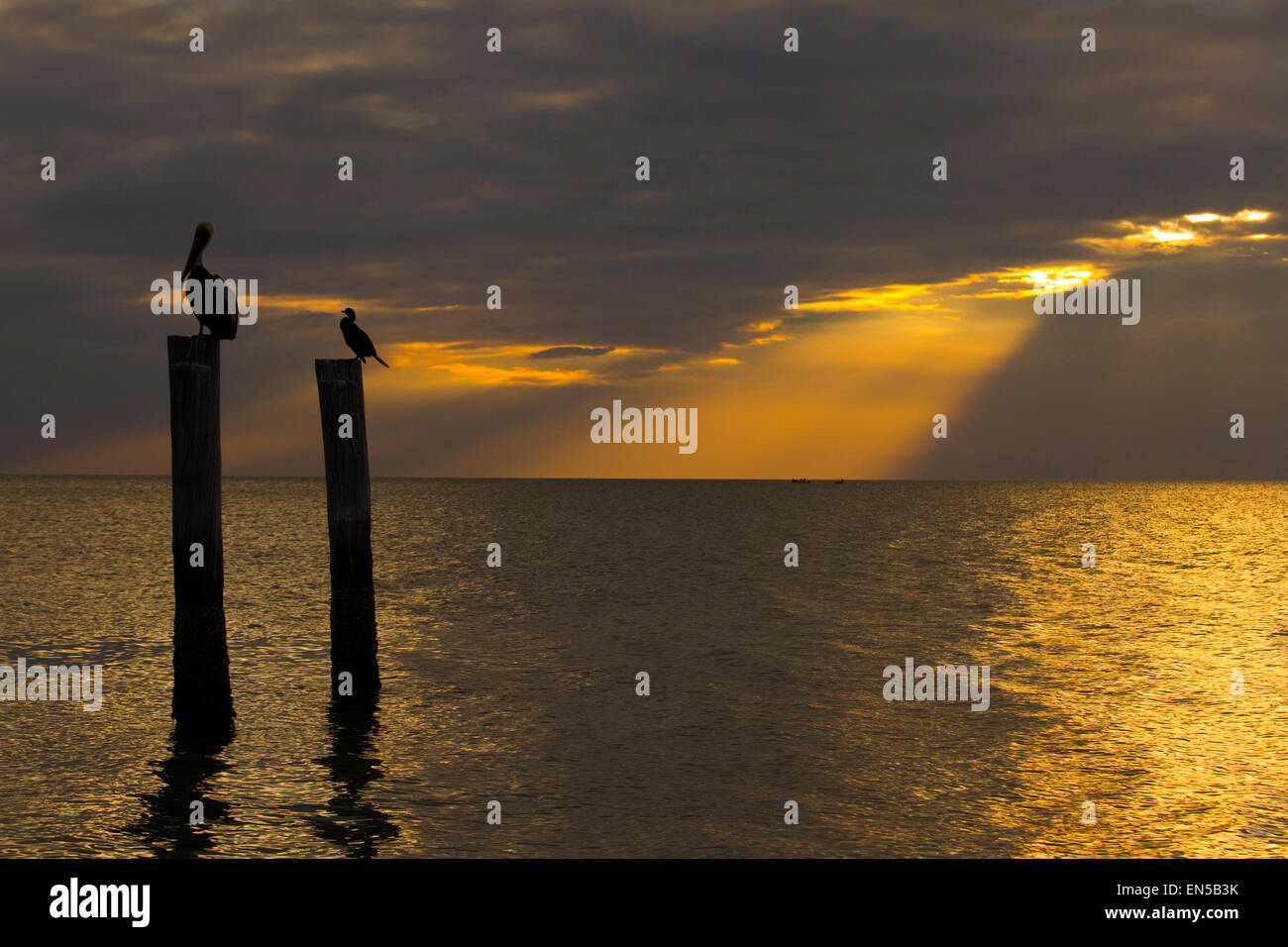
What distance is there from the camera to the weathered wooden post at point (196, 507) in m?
13.0

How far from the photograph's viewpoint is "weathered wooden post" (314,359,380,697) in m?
15.2

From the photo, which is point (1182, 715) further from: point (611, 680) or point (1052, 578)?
point (1052, 578)

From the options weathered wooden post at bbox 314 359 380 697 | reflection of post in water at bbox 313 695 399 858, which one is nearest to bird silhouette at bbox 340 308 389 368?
weathered wooden post at bbox 314 359 380 697

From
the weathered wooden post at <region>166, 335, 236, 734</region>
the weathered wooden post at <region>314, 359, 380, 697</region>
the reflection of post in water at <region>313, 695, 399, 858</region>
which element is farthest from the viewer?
the weathered wooden post at <region>314, 359, 380, 697</region>

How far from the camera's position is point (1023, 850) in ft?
36.8

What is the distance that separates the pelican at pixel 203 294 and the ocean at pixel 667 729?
536 cm

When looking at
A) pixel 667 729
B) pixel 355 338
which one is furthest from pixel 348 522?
pixel 667 729

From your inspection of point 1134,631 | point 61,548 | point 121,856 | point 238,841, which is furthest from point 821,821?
point 61,548

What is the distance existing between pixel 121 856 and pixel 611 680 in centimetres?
1102

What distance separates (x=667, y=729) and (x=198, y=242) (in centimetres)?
921

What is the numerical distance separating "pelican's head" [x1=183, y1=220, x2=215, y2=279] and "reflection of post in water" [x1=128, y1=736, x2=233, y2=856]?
19.4 ft

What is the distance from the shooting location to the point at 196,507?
13102 millimetres

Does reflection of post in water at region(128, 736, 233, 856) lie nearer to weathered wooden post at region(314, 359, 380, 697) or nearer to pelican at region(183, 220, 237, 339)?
weathered wooden post at region(314, 359, 380, 697)

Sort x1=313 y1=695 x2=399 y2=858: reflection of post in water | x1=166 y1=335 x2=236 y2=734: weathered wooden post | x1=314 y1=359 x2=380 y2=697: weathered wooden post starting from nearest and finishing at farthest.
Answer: x1=313 y1=695 x2=399 y2=858: reflection of post in water, x1=166 y1=335 x2=236 y2=734: weathered wooden post, x1=314 y1=359 x2=380 y2=697: weathered wooden post
